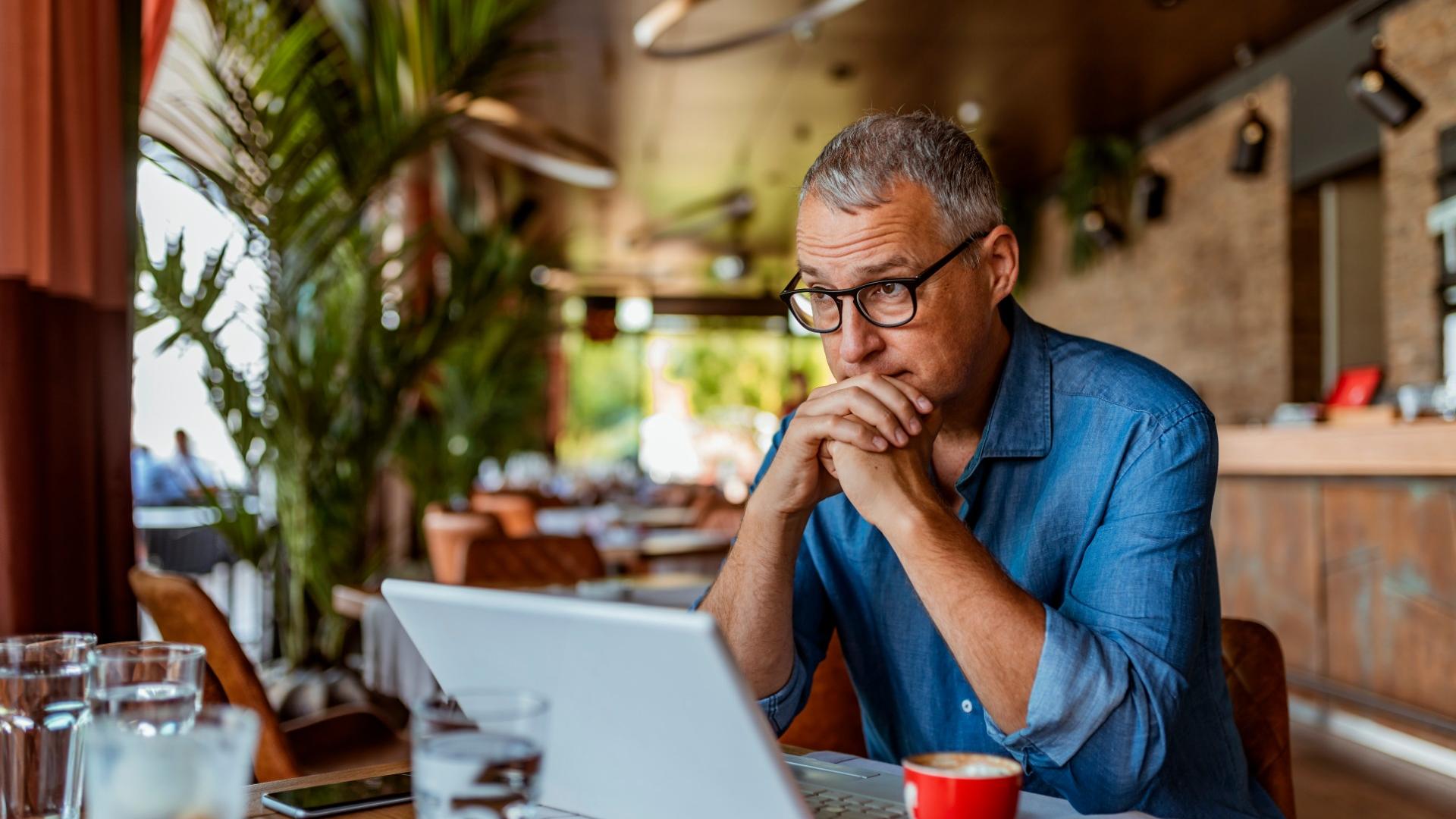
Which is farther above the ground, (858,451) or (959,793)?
(858,451)

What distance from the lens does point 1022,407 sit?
4.95 feet

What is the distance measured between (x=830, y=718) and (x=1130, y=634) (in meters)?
0.79

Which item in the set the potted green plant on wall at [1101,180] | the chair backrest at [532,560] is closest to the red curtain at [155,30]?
the chair backrest at [532,560]

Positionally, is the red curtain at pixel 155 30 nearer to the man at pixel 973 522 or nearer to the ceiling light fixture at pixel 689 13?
the man at pixel 973 522

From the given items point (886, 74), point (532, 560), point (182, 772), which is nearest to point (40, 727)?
point (182, 772)

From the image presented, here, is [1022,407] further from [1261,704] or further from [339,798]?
[339,798]

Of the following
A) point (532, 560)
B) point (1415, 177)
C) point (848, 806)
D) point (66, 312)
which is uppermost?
point (1415, 177)

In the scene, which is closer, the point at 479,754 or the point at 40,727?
the point at 479,754

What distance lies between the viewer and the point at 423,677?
302cm

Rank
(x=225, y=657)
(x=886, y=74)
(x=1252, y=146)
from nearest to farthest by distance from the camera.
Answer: (x=225, y=657) → (x=1252, y=146) → (x=886, y=74)

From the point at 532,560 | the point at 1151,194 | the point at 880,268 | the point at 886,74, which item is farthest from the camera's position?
the point at 1151,194

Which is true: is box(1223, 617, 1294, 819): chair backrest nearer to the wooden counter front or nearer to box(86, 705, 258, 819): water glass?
box(86, 705, 258, 819): water glass

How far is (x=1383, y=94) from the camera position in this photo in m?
5.91

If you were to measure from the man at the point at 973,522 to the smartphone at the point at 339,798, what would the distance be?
46cm
